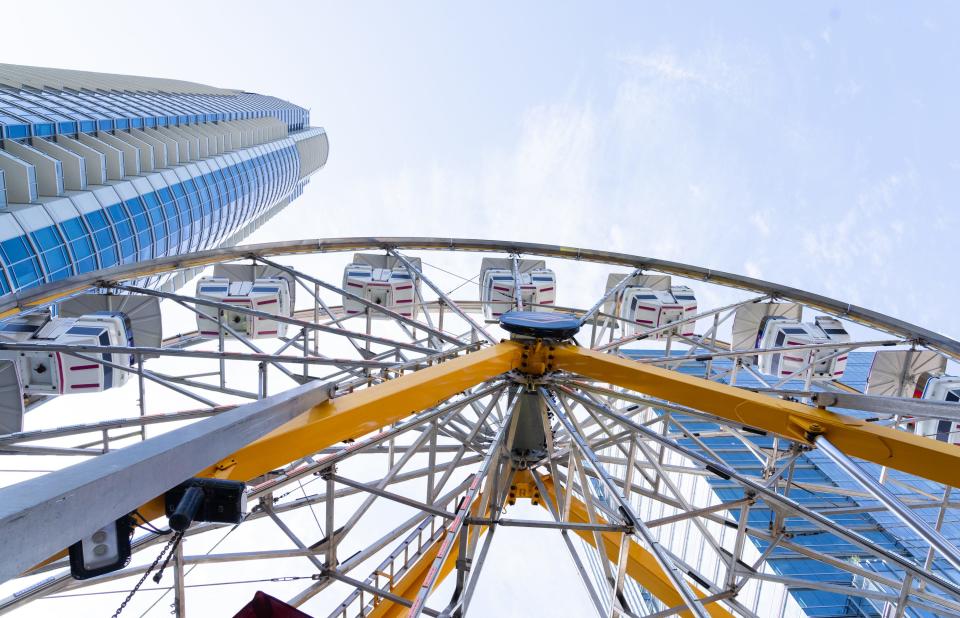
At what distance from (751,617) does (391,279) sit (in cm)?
1281

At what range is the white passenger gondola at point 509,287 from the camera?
19.7 meters

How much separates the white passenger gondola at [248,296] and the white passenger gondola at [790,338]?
14.0m

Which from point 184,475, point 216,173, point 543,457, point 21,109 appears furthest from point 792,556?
point 216,173

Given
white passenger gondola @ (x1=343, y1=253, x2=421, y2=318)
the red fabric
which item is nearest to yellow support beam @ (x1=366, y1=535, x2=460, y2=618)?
the red fabric

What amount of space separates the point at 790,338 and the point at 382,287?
1224 cm

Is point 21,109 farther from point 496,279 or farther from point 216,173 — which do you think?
point 496,279

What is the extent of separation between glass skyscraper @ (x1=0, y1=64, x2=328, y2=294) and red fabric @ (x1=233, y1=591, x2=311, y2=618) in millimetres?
32960

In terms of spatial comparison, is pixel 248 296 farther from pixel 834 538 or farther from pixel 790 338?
pixel 834 538

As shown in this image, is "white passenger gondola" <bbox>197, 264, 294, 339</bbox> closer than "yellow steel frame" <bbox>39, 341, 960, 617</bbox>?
No

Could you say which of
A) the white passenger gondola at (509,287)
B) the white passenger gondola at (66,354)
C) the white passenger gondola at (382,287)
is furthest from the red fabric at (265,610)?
the white passenger gondola at (509,287)

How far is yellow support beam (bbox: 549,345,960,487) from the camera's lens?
24.3 feet

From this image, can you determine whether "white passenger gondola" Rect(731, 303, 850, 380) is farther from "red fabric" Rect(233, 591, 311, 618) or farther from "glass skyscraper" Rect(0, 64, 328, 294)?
"glass skyscraper" Rect(0, 64, 328, 294)

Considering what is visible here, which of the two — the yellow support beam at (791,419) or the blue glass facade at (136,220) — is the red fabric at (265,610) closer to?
the yellow support beam at (791,419)

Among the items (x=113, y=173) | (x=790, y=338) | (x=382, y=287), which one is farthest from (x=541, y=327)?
(x=113, y=173)
